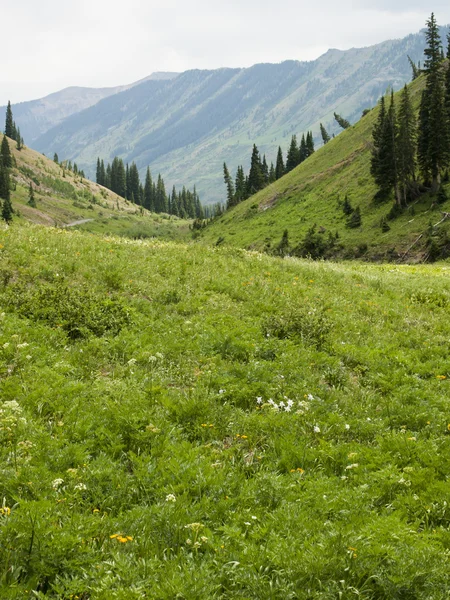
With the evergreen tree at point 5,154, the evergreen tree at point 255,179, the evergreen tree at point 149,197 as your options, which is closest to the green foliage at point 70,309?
the evergreen tree at point 255,179

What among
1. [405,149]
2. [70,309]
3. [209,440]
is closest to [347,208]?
[405,149]

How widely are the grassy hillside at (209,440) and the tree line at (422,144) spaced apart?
157ft

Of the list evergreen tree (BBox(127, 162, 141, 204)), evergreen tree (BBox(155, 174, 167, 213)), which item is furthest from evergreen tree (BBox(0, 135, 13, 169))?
evergreen tree (BBox(155, 174, 167, 213))

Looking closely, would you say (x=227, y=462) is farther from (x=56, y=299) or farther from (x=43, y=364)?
(x=56, y=299)

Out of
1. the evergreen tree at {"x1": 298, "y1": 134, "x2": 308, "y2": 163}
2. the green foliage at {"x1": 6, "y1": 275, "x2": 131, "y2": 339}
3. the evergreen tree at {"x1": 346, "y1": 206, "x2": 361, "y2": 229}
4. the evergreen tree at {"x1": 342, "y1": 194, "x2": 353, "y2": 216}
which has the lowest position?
the green foliage at {"x1": 6, "y1": 275, "x2": 131, "y2": 339}

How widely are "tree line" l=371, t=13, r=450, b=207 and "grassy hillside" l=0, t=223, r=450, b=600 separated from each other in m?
47.7

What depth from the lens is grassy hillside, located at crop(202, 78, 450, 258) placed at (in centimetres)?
5172

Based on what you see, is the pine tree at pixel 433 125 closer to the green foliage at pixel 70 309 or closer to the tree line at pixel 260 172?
the green foliage at pixel 70 309

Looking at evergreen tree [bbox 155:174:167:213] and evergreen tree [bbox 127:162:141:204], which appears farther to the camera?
evergreen tree [bbox 127:162:141:204]

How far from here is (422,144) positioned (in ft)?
181

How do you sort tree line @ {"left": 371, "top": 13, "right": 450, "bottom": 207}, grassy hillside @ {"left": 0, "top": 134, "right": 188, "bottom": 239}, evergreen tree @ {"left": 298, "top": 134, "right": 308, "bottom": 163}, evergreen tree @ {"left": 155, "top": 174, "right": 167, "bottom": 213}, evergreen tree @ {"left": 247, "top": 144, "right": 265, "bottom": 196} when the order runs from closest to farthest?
tree line @ {"left": 371, "top": 13, "right": 450, "bottom": 207} → grassy hillside @ {"left": 0, "top": 134, "right": 188, "bottom": 239} → evergreen tree @ {"left": 247, "top": 144, "right": 265, "bottom": 196} → evergreen tree @ {"left": 298, "top": 134, "right": 308, "bottom": 163} → evergreen tree @ {"left": 155, "top": 174, "right": 167, "bottom": 213}

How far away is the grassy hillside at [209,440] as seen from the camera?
4.20 m

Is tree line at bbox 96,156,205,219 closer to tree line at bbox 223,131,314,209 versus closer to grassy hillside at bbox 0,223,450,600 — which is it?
tree line at bbox 223,131,314,209

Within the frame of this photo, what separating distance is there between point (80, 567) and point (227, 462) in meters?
2.45
